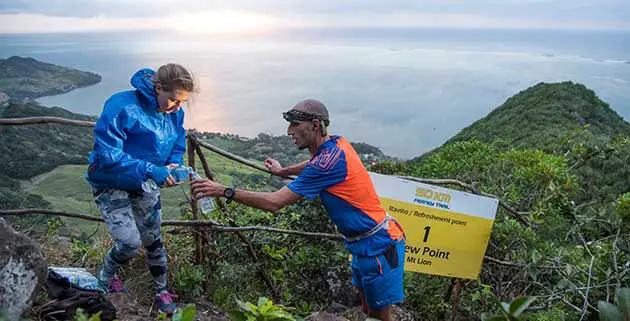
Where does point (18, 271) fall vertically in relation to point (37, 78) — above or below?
above

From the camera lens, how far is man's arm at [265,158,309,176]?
150 inches

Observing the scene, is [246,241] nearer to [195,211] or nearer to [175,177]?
[195,211]

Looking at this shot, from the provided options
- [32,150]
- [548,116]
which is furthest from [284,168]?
[548,116]

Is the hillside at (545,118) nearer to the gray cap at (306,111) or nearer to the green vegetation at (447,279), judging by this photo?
the green vegetation at (447,279)

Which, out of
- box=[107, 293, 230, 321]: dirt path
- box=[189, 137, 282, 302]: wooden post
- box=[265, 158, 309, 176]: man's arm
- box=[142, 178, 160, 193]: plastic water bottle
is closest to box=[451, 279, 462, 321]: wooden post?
box=[189, 137, 282, 302]: wooden post

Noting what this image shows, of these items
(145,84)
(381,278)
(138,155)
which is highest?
(145,84)

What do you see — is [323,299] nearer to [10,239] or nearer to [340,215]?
[340,215]

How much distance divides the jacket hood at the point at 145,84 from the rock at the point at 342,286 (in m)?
2.29

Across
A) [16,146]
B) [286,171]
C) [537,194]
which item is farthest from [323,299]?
[16,146]

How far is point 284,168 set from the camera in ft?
12.8

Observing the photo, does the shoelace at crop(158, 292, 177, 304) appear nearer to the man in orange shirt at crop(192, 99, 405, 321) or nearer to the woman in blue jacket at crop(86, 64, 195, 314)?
the woman in blue jacket at crop(86, 64, 195, 314)

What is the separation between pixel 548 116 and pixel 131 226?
23.2m

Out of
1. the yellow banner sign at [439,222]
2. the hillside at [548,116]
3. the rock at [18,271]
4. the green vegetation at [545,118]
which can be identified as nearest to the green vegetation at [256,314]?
the rock at [18,271]

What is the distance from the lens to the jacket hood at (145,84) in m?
3.20
